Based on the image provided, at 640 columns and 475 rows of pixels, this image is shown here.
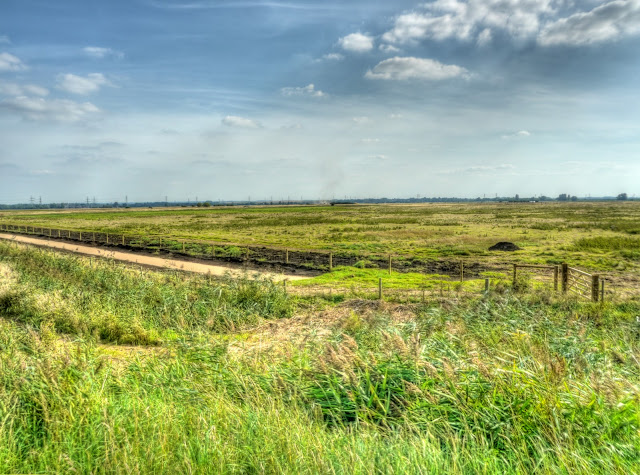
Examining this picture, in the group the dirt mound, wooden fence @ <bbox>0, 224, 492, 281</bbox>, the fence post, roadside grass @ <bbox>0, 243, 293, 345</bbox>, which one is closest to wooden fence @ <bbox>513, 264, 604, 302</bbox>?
the fence post

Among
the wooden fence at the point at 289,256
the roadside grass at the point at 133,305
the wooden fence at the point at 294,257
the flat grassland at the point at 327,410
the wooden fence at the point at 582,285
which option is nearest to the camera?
the flat grassland at the point at 327,410

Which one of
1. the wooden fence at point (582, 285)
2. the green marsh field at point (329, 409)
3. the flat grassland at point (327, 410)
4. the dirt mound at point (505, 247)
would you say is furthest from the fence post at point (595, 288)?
the dirt mound at point (505, 247)

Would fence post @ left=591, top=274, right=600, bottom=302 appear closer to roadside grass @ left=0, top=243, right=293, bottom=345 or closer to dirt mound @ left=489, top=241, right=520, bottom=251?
roadside grass @ left=0, top=243, right=293, bottom=345

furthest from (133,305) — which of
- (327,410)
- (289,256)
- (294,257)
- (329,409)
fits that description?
(289,256)

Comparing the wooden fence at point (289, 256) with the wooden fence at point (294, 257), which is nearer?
the wooden fence at point (294, 257)

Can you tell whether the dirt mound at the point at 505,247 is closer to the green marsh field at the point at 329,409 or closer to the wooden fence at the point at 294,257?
Answer: the wooden fence at the point at 294,257

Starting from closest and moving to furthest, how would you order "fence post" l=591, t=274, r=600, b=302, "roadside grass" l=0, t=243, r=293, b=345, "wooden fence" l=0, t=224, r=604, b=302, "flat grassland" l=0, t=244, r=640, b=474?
"flat grassland" l=0, t=244, r=640, b=474, "roadside grass" l=0, t=243, r=293, b=345, "fence post" l=591, t=274, r=600, b=302, "wooden fence" l=0, t=224, r=604, b=302

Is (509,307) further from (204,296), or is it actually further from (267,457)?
(204,296)

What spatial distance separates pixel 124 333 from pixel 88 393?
6902 mm

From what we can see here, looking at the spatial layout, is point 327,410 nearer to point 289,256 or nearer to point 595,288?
point 595,288

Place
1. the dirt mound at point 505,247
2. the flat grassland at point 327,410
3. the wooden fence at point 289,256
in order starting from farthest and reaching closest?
the dirt mound at point 505,247 < the wooden fence at point 289,256 < the flat grassland at point 327,410

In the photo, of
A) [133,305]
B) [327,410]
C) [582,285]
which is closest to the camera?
[327,410]

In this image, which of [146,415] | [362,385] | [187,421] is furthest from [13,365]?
[362,385]

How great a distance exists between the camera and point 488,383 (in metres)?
4.74
